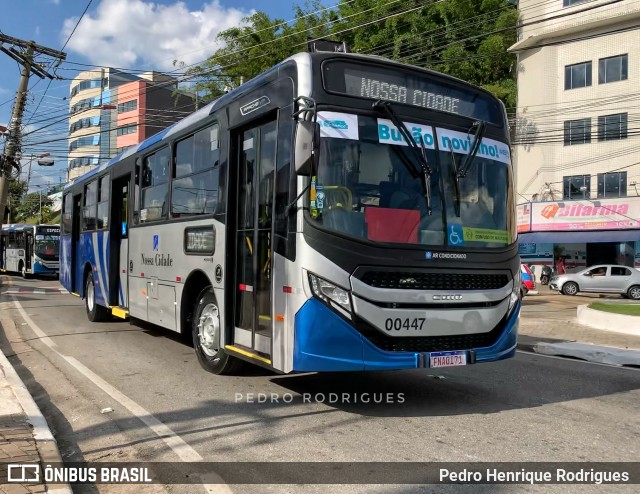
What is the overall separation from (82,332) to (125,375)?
4281 mm

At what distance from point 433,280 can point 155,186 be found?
529cm

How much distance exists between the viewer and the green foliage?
1341 inches

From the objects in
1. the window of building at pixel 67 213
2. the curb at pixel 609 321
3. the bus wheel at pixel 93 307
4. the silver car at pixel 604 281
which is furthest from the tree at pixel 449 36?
the bus wheel at pixel 93 307

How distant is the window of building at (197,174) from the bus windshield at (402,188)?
2181 millimetres

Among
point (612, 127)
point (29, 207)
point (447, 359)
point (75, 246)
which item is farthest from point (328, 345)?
point (29, 207)

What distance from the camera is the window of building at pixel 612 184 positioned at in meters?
30.1

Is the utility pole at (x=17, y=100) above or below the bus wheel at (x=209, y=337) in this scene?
above

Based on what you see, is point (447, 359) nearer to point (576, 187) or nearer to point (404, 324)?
point (404, 324)

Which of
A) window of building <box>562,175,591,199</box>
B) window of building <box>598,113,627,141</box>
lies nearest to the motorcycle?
window of building <box>562,175,591,199</box>

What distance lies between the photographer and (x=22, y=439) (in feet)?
15.2

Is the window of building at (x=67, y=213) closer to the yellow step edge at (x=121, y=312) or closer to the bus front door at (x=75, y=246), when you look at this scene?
the bus front door at (x=75, y=246)

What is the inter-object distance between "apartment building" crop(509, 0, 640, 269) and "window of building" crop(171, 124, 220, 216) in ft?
87.2

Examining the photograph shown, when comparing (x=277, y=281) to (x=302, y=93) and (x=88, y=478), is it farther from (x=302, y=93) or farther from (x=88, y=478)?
(x=88, y=478)

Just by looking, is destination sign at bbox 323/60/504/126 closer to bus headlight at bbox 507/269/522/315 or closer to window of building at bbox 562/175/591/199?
bus headlight at bbox 507/269/522/315
